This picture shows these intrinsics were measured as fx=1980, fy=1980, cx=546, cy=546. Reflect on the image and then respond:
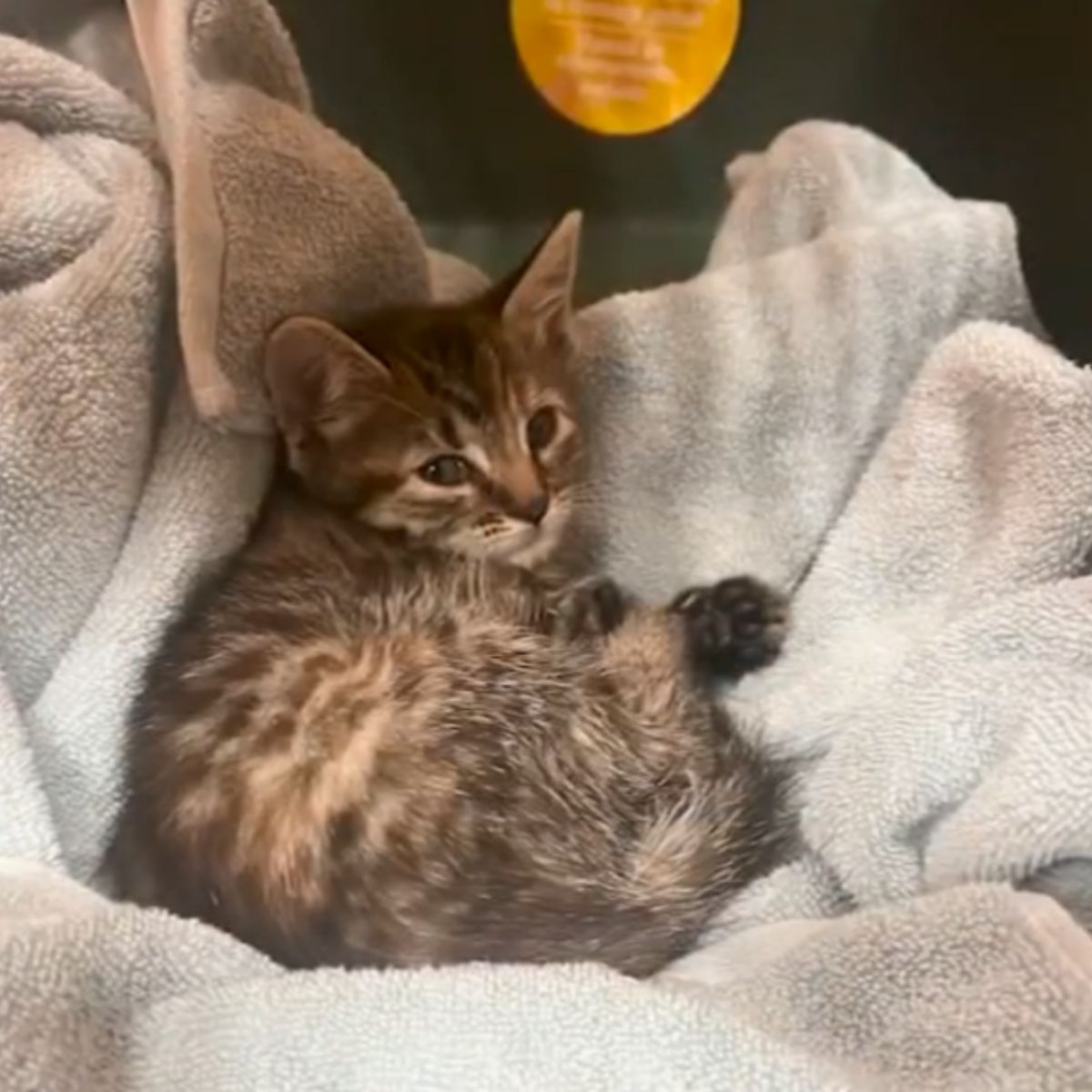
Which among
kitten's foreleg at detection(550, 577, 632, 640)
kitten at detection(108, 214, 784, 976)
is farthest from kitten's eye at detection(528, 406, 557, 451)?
kitten's foreleg at detection(550, 577, 632, 640)

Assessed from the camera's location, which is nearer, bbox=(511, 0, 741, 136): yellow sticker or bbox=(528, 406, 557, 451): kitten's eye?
bbox=(528, 406, 557, 451): kitten's eye

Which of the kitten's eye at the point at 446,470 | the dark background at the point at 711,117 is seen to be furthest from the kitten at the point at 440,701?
the dark background at the point at 711,117

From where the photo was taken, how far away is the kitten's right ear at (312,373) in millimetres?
1415

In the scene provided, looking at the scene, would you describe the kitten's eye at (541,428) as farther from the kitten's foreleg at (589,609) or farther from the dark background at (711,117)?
the dark background at (711,117)

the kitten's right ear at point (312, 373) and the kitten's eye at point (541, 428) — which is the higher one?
the kitten's right ear at point (312, 373)

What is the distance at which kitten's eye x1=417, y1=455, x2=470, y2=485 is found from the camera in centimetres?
151

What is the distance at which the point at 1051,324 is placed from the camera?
168 cm

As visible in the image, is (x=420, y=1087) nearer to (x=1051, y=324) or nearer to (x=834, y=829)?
(x=834, y=829)

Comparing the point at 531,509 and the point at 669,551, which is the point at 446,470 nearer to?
the point at 531,509

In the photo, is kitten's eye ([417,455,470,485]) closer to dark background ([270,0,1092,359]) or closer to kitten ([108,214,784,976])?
kitten ([108,214,784,976])

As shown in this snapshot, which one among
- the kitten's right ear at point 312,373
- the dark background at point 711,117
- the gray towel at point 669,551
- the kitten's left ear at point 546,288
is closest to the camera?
the gray towel at point 669,551

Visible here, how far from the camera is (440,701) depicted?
4.34 feet

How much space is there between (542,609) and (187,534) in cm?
27

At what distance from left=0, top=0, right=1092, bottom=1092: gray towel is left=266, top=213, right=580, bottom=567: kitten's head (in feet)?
0.17
